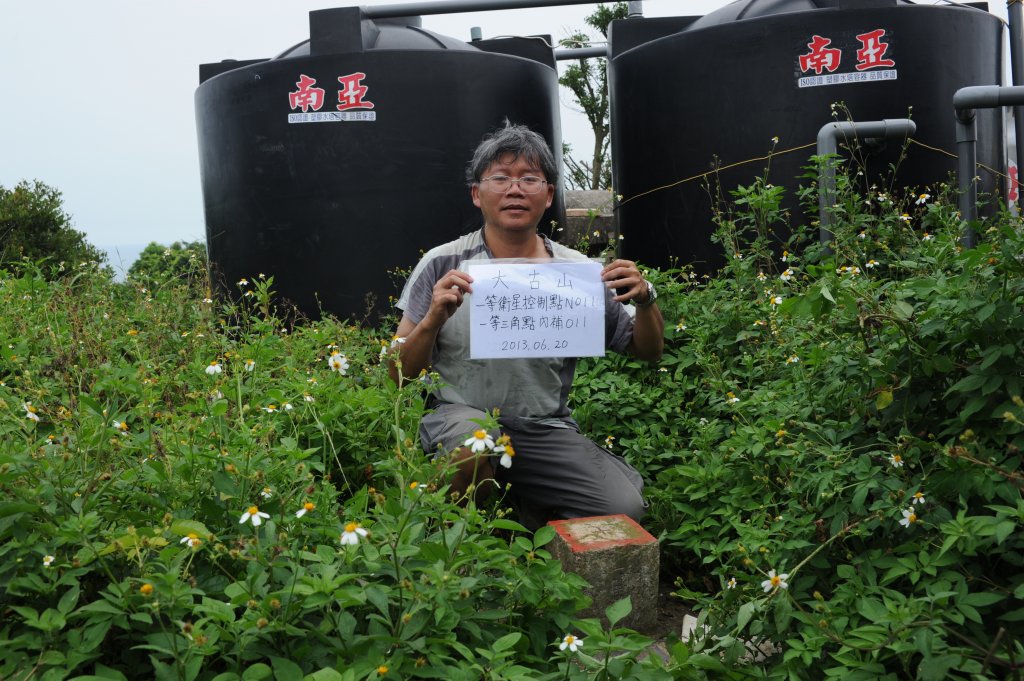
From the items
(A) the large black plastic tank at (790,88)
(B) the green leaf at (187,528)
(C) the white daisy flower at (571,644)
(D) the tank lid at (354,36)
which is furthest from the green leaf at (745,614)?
(D) the tank lid at (354,36)

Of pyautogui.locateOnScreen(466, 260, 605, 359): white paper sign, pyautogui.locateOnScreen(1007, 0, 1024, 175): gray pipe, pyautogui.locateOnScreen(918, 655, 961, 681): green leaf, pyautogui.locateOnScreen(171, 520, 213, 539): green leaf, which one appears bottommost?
pyautogui.locateOnScreen(918, 655, 961, 681): green leaf

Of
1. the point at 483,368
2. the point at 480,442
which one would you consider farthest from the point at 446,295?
the point at 480,442

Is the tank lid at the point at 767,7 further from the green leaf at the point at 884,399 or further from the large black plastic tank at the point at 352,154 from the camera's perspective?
the green leaf at the point at 884,399

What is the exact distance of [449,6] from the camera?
6230 mm

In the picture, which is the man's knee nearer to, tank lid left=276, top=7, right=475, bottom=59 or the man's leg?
the man's leg

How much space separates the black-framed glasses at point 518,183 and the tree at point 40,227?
7.06 meters

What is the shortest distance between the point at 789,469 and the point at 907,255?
169cm

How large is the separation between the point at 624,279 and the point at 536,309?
0.29 metres

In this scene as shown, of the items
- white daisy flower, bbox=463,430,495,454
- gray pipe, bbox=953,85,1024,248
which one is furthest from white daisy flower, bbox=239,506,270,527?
gray pipe, bbox=953,85,1024,248

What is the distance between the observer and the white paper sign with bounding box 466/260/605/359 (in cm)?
284

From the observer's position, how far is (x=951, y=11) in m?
5.15

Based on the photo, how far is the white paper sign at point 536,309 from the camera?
284 cm

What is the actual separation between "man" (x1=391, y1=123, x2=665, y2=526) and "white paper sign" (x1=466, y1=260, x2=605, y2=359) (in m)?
0.13

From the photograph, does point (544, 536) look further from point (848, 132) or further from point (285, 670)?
point (848, 132)
